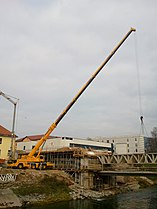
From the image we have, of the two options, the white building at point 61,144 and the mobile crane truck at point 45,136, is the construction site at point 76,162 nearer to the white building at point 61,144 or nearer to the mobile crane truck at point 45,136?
the mobile crane truck at point 45,136

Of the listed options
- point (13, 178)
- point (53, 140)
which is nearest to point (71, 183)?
point (13, 178)

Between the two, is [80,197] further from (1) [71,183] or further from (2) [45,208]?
(2) [45,208]

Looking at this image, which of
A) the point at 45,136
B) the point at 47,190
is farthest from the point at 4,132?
the point at 47,190

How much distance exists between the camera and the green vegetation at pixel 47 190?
31828 mm

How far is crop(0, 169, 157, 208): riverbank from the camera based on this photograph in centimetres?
2964

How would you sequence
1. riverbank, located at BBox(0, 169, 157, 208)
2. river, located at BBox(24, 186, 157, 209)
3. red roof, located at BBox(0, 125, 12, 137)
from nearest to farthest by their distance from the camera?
riverbank, located at BBox(0, 169, 157, 208)
river, located at BBox(24, 186, 157, 209)
red roof, located at BBox(0, 125, 12, 137)

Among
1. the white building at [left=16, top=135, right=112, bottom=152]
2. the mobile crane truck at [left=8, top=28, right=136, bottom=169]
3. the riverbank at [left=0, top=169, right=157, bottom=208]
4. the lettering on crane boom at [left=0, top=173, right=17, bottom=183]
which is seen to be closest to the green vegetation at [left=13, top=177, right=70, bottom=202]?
the riverbank at [left=0, top=169, right=157, bottom=208]

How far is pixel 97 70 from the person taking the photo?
132 feet

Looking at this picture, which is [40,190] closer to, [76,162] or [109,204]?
[109,204]

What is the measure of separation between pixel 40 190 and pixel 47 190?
120 centimetres

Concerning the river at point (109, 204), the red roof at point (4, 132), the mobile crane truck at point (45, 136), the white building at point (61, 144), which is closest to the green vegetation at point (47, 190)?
the river at point (109, 204)

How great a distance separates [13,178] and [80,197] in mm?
10517

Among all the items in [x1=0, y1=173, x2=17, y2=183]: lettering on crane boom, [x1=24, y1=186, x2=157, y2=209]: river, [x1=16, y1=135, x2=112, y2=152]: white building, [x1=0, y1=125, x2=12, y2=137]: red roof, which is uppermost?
[x1=0, y1=125, x2=12, y2=137]: red roof

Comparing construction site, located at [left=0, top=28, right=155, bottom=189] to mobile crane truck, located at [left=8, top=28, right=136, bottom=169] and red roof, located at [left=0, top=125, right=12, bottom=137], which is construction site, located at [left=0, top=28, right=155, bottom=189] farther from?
red roof, located at [left=0, top=125, right=12, bottom=137]
